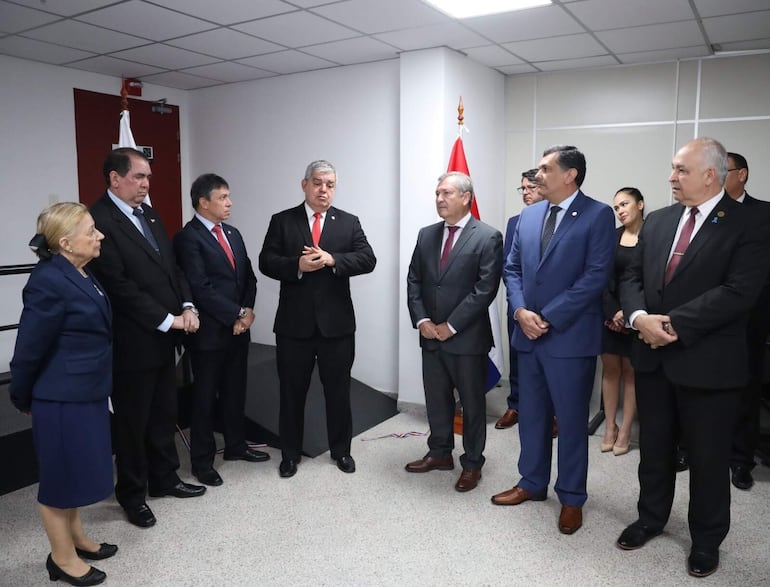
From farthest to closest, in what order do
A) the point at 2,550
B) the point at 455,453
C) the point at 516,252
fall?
the point at 455,453, the point at 516,252, the point at 2,550

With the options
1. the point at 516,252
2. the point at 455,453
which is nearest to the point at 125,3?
the point at 516,252

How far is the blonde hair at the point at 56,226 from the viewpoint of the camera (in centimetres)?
241

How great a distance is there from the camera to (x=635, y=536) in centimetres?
281

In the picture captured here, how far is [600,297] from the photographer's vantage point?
2922mm

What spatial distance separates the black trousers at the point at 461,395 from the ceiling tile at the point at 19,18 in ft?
10.2

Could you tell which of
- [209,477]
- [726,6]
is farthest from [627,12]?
[209,477]

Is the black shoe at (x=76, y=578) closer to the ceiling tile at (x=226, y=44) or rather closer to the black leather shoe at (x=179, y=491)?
the black leather shoe at (x=179, y=491)

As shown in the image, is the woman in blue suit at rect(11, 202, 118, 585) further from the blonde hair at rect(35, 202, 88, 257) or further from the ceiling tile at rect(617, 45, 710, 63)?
the ceiling tile at rect(617, 45, 710, 63)

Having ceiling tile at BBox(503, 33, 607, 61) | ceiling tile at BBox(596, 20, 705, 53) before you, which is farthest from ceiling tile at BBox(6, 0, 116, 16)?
ceiling tile at BBox(596, 20, 705, 53)

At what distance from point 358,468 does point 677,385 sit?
75.1 inches

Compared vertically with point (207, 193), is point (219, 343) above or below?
below

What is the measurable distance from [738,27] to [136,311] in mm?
4030

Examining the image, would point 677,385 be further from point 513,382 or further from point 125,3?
point 125,3

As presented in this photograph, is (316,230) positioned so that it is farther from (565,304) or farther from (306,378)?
(565,304)
